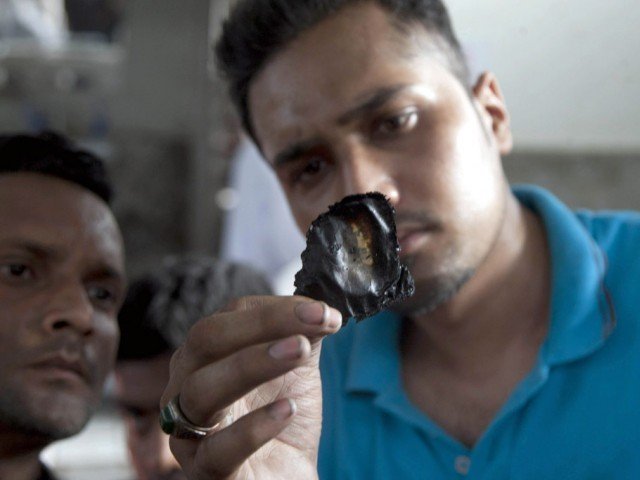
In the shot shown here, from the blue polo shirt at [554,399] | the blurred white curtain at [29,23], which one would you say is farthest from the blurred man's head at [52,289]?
the blurred white curtain at [29,23]

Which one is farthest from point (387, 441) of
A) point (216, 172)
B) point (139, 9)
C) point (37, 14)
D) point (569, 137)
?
point (37, 14)

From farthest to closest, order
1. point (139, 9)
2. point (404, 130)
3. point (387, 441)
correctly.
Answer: point (139, 9), point (387, 441), point (404, 130)

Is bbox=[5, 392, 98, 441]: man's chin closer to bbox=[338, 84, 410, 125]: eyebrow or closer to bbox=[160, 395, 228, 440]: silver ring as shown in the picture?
bbox=[160, 395, 228, 440]: silver ring

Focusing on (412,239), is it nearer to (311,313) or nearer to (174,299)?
(311,313)

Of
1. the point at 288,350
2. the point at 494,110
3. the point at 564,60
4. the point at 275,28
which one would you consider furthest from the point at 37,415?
the point at 564,60

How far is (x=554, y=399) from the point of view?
1771 mm

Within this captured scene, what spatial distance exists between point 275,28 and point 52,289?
0.79m

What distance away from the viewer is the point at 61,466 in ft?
17.9

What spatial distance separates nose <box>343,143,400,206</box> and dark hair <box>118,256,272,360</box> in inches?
43.7

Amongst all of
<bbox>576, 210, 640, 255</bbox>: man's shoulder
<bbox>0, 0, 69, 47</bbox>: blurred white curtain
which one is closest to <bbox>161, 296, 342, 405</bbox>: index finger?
<bbox>576, 210, 640, 255</bbox>: man's shoulder

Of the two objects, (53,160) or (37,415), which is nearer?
(37,415)

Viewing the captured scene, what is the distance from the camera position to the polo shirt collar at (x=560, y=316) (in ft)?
5.94

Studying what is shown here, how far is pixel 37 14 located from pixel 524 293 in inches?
221

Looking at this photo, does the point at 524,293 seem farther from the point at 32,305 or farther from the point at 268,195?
the point at 268,195
